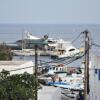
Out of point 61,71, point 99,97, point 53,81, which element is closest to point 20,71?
point 99,97

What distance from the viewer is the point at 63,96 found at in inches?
1479

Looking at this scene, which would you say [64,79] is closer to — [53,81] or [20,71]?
[53,81]

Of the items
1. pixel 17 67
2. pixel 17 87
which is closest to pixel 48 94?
pixel 17 67

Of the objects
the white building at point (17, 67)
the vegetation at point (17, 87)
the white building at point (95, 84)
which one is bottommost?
the white building at point (95, 84)

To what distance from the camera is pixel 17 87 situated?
2384 centimetres

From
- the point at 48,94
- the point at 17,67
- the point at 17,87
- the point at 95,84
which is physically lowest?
the point at 95,84

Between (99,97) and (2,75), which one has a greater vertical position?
(2,75)

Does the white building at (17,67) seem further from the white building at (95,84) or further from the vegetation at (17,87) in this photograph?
the white building at (95,84)

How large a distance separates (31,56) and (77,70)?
36.1m

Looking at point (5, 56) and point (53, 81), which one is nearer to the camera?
point (53, 81)

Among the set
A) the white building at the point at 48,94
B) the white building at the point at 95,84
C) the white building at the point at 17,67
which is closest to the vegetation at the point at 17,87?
the white building at the point at 48,94

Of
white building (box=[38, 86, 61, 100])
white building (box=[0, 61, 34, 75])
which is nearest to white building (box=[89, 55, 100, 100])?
white building (box=[0, 61, 34, 75])

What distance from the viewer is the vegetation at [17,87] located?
76.9 ft

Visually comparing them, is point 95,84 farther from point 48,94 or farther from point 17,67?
point 48,94
